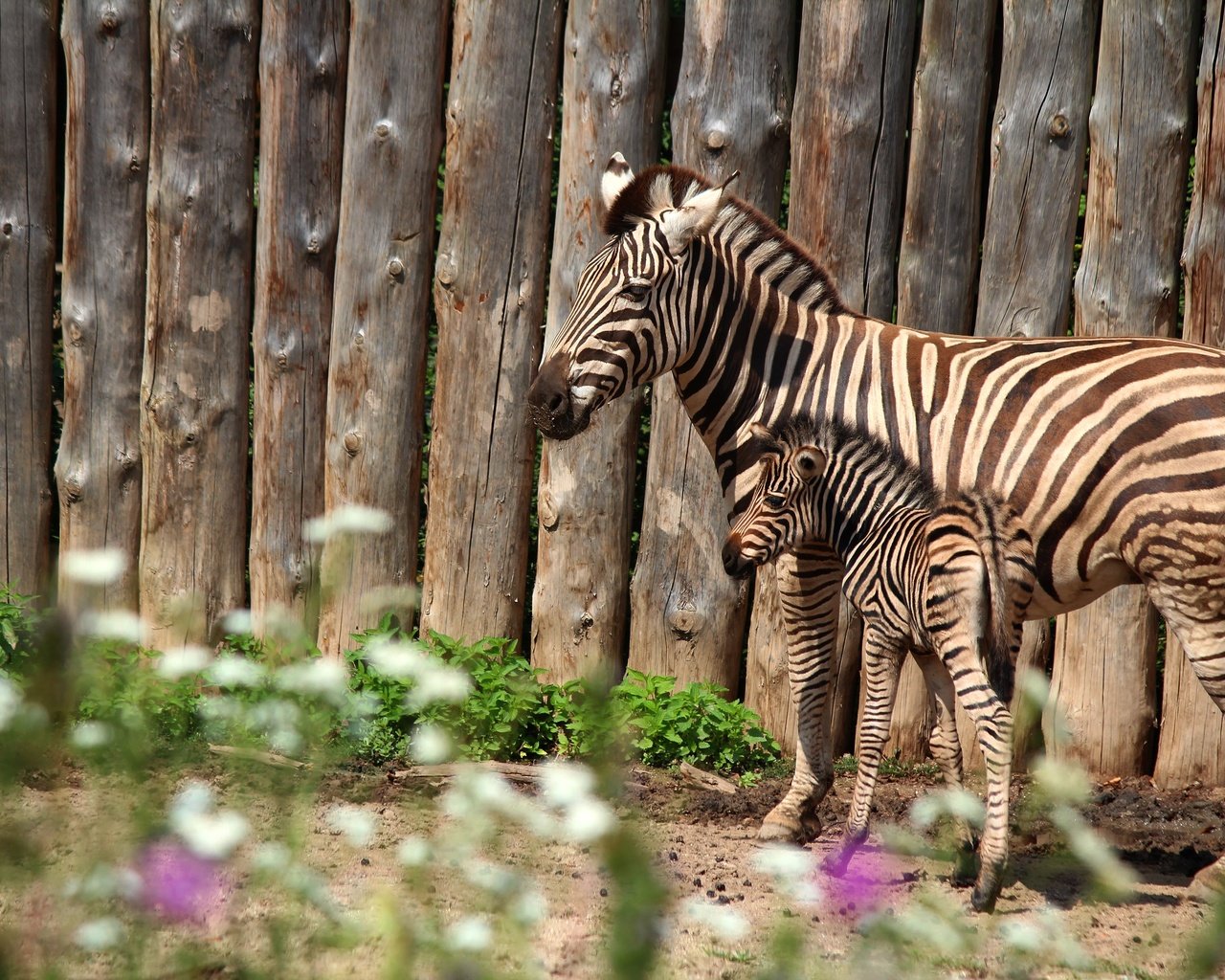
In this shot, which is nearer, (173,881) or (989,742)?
(173,881)

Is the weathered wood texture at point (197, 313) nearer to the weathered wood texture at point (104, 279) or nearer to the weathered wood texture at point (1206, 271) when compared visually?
the weathered wood texture at point (104, 279)

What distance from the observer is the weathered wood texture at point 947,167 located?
5.57 meters

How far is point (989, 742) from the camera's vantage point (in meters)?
4.14

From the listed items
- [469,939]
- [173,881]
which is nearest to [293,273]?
[173,881]

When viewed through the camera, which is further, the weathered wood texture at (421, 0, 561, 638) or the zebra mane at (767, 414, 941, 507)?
the weathered wood texture at (421, 0, 561, 638)

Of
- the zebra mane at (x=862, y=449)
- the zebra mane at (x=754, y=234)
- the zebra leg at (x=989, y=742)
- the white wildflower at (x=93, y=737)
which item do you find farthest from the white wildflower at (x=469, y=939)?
the zebra mane at (x=754, y=234)

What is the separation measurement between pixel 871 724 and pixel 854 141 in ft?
8.20

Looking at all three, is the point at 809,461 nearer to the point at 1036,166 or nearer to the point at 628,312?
the point at 628,312

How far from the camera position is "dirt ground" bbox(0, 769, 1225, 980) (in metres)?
3.32

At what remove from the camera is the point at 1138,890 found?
4.57m

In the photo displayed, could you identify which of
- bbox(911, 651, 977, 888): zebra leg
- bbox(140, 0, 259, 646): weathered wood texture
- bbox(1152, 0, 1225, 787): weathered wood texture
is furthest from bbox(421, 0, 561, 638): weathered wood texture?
bbox(1152, 0, 1225, 787): weathered wood texture

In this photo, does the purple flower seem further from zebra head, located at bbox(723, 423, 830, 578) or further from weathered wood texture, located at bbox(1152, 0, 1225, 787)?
weathered wood texture, located at bbox(1152, 0, 1225, 787)

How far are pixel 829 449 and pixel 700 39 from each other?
2137mm

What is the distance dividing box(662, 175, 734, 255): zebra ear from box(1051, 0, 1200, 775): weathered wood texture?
5.75 ft
